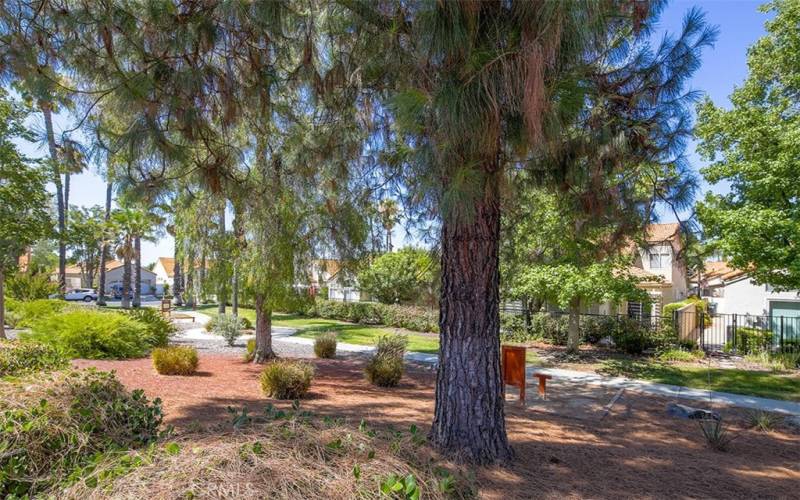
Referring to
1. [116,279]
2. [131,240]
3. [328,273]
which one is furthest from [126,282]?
[116,279]

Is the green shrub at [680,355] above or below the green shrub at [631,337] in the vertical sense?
below

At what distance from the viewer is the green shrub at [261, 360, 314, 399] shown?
7863 millimetres

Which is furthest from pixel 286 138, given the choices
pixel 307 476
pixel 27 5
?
pixel 307 476

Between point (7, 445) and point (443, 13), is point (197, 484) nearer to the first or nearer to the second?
point (7, 445)

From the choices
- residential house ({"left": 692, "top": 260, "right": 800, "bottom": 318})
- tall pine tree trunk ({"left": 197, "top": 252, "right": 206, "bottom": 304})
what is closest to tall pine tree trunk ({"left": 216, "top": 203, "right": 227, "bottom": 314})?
tall pine tree trunk ({"left": 197, "top": 252, "right": 206, "bottom": 304})

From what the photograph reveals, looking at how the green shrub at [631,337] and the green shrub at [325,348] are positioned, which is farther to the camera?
the green shrub at [631,337]

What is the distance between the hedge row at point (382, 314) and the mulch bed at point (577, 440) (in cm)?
1212

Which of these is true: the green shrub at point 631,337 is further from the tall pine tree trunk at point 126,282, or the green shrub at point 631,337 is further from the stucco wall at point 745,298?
the tall pine tree trunk at point 126,282

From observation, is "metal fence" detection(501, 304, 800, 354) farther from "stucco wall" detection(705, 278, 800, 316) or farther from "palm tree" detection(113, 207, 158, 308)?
"palm tree" detection(113, 207, 158, 308)

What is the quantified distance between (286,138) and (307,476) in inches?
229

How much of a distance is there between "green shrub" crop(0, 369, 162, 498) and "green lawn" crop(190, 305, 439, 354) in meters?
12.0

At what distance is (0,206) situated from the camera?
11977 mm

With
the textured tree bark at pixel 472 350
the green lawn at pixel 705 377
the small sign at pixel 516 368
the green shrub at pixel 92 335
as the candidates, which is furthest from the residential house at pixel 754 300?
the green shrub at pixel 92 335

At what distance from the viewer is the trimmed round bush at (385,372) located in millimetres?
9641
